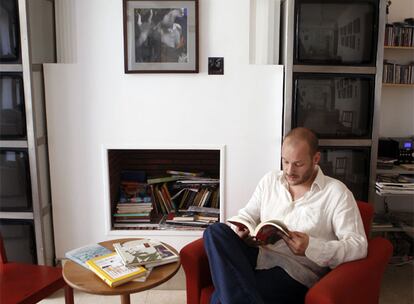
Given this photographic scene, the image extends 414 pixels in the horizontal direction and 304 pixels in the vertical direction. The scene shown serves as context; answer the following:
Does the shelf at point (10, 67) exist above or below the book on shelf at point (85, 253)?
above

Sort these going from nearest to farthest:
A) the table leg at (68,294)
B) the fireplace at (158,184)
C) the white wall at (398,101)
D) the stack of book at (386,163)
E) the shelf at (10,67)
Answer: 1. the table leg at (68,294)
2. the shelf at (10,67)
3. the stack of book at (386,163)
4. the fireplace at (158,184)
5. the white wall at (398,101)

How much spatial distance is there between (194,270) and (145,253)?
0.75ft

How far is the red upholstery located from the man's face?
1182 millimetres

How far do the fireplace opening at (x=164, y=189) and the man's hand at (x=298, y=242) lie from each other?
116 cm

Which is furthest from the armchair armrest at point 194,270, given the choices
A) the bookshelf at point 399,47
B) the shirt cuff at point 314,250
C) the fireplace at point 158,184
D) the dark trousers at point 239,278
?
the bookshelf at point 399,47

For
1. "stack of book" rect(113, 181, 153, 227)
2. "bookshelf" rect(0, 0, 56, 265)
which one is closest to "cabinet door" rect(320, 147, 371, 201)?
"stack of book" rect(113, 181, 153, 227)

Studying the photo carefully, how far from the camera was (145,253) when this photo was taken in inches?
70.7

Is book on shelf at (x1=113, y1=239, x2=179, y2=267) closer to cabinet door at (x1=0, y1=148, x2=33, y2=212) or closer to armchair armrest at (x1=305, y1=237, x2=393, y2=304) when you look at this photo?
armchair armrest at (x1=305, y1=237, x2=393, y2=304)

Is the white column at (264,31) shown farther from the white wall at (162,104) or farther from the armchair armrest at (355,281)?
the armchair armrest at (355,281)

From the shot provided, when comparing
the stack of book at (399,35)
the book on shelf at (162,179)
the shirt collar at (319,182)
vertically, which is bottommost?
the book on shelf at (162,179)

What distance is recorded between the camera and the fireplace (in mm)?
2787

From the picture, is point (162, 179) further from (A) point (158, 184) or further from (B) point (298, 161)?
(B) point (298, 161)

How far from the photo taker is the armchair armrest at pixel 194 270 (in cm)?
182

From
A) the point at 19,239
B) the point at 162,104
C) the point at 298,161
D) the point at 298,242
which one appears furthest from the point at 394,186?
the point at 19,239
